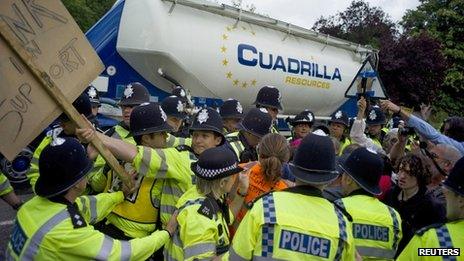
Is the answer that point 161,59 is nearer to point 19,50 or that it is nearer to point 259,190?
point 259,190

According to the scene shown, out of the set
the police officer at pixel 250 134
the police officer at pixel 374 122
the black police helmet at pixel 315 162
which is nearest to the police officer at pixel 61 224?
the black police helmet at pixel 315 162

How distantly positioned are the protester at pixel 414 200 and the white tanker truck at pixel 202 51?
13.2 ft

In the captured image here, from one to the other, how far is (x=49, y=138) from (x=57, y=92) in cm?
133

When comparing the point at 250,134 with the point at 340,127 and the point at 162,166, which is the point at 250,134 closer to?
the point at 162,166

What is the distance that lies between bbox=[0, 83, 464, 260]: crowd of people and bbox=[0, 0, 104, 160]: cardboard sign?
0.52ft

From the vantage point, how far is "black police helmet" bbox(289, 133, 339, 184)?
6.44ft

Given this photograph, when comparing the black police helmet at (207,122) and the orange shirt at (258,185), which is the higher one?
the black police helmet at (207,122)

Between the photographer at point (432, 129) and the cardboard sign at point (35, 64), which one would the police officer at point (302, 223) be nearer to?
the cardboard sign at point (35, 64)

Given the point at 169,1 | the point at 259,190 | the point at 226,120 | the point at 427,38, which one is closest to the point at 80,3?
the point at 427,38

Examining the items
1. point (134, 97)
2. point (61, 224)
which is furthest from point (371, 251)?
point (134, 97)

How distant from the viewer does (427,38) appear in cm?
1791

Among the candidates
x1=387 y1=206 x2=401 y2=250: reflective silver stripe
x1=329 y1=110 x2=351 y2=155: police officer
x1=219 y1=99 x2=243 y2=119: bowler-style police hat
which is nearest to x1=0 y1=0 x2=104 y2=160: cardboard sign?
x1=387 y1=206 x2=401 y2=250: reflective silver stripe

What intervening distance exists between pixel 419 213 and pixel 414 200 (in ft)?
0.39

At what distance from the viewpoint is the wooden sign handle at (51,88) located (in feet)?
6.16
